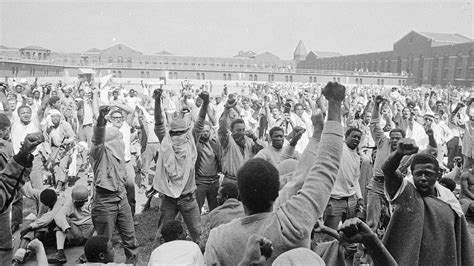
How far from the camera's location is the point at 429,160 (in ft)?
8.96

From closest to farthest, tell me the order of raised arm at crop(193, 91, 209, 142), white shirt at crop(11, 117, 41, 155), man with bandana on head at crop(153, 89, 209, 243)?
man with bandana on head at crop(153, 89, 209, 243), raised arm at crop(193, 91, 209, 142), white shirt at crop(11, 117, 41, 155)

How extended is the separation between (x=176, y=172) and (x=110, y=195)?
2.42 feet

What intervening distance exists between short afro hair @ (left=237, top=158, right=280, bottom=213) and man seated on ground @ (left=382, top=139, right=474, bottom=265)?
895mm

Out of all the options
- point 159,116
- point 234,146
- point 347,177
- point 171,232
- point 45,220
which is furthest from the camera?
point 234,146

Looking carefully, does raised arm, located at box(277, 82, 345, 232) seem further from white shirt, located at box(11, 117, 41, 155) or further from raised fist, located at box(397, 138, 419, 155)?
white shirt, located at box(11, 117, 41, 155)

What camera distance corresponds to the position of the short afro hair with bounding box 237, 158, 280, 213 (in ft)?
6.23

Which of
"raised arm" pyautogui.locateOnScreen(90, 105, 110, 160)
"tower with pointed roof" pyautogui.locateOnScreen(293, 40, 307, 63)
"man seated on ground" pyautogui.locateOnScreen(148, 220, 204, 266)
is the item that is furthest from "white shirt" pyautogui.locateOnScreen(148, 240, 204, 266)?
"tower with pointed roof" pyautogui.locateOnScreen(293, 40, 307, 63)

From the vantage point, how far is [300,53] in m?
115

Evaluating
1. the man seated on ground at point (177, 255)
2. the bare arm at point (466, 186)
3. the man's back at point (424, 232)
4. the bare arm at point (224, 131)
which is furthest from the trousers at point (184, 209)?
the bare arm at point (466, 186)

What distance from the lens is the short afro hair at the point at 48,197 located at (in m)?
5.26

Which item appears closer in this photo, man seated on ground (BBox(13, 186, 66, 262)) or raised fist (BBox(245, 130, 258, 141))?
man seated on ground (BBox(13, 186, 66, 262))

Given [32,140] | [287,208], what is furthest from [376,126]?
[32,140]

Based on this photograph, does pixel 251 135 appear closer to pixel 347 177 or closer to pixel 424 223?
pixel 347 177

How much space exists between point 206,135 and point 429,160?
342 centimetres
